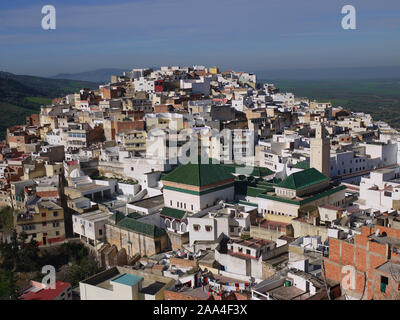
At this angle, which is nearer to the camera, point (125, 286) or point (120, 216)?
point (125, 286)

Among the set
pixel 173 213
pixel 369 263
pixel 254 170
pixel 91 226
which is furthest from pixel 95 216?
pixel 369 263

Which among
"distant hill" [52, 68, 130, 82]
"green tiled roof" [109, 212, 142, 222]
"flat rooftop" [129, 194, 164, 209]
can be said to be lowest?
"green tiled roof" [109, 212, 142, 222]

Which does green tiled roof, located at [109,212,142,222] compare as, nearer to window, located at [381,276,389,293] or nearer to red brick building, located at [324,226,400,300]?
red brick building, located at [324,226,400,300]

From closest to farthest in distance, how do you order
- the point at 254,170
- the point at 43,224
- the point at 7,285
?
1. the point at 7,285
2. the point at 43,224
3. the point at 254,170

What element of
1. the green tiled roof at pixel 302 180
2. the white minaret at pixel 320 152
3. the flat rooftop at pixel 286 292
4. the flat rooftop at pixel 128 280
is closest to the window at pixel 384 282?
the flat rooftop at pixel 286 292

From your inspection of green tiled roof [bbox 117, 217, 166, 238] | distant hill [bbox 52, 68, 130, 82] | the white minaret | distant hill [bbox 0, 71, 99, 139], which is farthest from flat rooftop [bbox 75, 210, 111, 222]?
distant hill [bbox 52, 68, 130, 82]

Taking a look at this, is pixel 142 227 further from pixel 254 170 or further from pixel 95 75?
pixel 95 75
